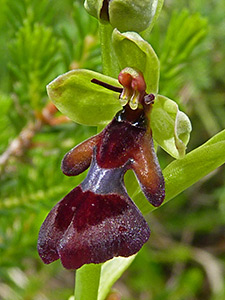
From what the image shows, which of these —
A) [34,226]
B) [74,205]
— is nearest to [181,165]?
[74,205]

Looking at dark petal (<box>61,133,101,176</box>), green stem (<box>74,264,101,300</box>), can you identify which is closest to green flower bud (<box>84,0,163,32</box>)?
dark petal (<box>61,133,101,176</box>)

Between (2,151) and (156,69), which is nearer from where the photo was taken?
(156,69)

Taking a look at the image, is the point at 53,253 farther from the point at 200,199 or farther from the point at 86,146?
the point at 200,199

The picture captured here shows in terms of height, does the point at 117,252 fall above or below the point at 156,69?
below

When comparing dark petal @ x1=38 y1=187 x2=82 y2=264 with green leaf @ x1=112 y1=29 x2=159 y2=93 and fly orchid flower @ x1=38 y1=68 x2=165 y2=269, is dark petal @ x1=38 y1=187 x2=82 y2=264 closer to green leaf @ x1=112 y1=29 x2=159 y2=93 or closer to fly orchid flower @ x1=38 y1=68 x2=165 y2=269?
fly orchid flower @ x1=38 y1=68 x2=165 y2=269

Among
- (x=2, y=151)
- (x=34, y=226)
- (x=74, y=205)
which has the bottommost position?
(x=34, y=226)

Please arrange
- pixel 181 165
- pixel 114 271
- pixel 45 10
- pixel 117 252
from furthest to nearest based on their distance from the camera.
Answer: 1. pixel 45 10
2. pixel 114 271
3. pixel 181 165
4. pixel 117 252
